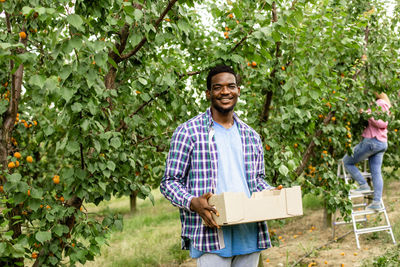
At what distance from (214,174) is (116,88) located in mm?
1347

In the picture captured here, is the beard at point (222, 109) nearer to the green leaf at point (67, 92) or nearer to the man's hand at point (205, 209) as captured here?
the man's hand at point (205, 209)

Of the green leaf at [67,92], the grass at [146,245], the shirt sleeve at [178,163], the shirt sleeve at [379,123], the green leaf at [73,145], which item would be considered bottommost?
the grass at [146,245]

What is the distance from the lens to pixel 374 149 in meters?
5.63

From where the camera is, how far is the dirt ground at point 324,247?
5.26m

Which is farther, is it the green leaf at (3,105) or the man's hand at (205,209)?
the green leaf at (3,105)

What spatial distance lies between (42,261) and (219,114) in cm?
165

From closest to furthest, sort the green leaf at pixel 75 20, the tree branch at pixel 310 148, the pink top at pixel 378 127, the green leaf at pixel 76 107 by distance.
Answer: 1. the green leaf at pixel 75 20
2. the green leaf at pixel 76 107
3. the tree branch at pixel 310 148
4. the pink top at pixel 378 127

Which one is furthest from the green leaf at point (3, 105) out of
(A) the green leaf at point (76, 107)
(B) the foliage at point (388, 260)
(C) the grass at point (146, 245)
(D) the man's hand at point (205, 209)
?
(B) the foliage at point (388, 260)

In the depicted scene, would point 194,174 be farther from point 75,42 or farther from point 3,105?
point 3,105

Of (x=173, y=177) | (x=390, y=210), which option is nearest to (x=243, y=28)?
(x=173, y=177)

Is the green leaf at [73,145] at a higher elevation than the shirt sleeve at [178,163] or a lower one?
higher

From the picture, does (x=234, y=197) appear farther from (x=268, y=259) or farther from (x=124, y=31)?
(x=268, y=259)

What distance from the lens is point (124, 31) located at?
297 centimetres

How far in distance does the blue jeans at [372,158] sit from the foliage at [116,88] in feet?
3.04
